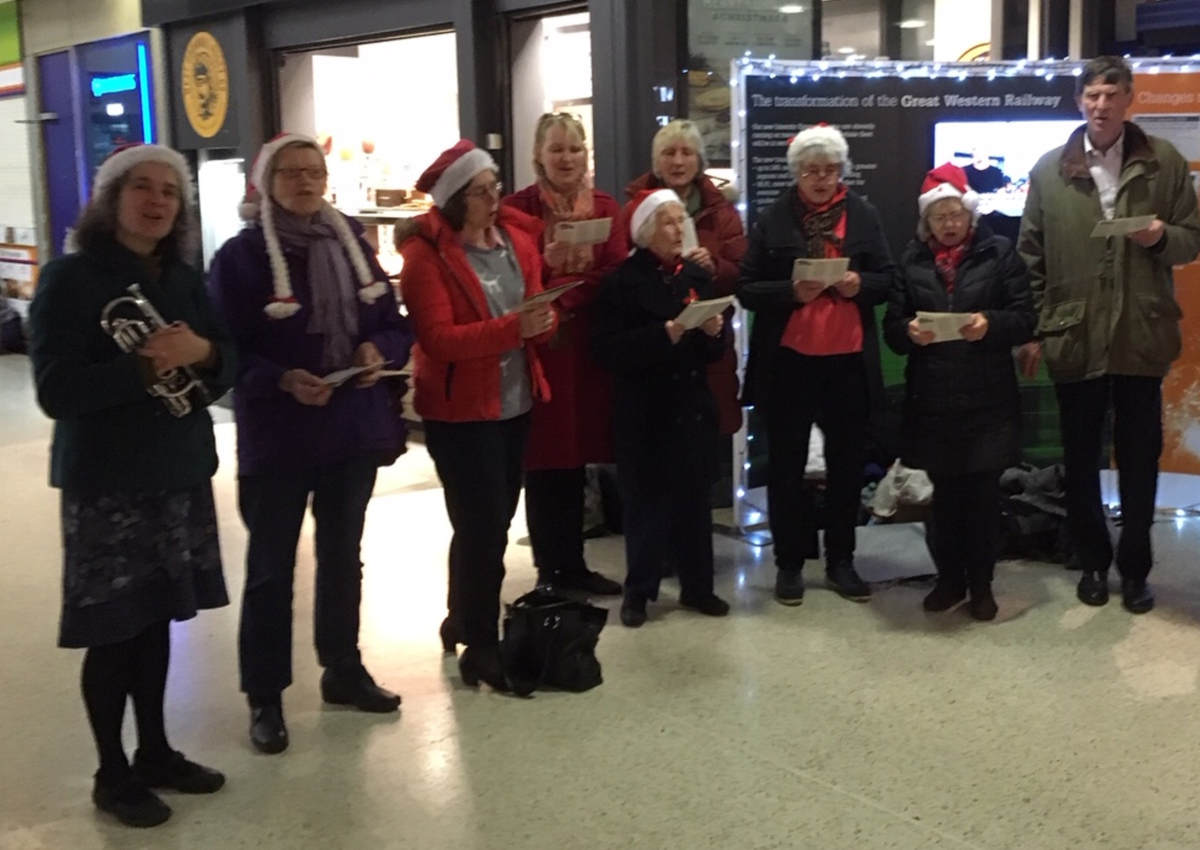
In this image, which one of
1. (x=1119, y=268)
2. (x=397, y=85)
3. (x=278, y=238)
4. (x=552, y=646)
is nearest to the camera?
(x=278, y=238)

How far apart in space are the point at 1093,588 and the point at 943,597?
534mm

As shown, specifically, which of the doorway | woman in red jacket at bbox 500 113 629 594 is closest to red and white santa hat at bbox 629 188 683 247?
woman in red jacket at bbox 500 113 629 594

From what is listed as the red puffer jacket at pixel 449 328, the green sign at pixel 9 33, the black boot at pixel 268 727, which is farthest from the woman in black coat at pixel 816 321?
the green sign at pixel 9 33

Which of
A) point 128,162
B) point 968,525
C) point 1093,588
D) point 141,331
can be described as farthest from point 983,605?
point 128,162

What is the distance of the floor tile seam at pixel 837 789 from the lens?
8.96 ft

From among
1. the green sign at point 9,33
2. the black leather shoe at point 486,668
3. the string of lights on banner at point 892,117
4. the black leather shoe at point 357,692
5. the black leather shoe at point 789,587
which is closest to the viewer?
the black leather shoe at point 357,692

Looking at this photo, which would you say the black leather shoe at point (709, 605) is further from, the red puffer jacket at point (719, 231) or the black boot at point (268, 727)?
the black boot at point (268, 727)

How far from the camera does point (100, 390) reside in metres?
2.62

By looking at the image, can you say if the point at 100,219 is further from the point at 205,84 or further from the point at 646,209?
the point at 205,84

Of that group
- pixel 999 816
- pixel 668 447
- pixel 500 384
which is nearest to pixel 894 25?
pixel 668 447

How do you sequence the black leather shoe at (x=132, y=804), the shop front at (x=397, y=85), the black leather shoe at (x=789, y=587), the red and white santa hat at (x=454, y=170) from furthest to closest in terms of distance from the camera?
the shop front at (x=397, y=85) → the black leather shoe at (x=789, y=587) → the red and white santa hat at (x=454, y=170) → the black leather shoe at (x=132, y=804)

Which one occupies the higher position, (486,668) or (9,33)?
(9,33)

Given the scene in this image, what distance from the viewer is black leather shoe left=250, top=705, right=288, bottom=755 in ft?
Answer: 10.5

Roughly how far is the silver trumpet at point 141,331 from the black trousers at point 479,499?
813mm
